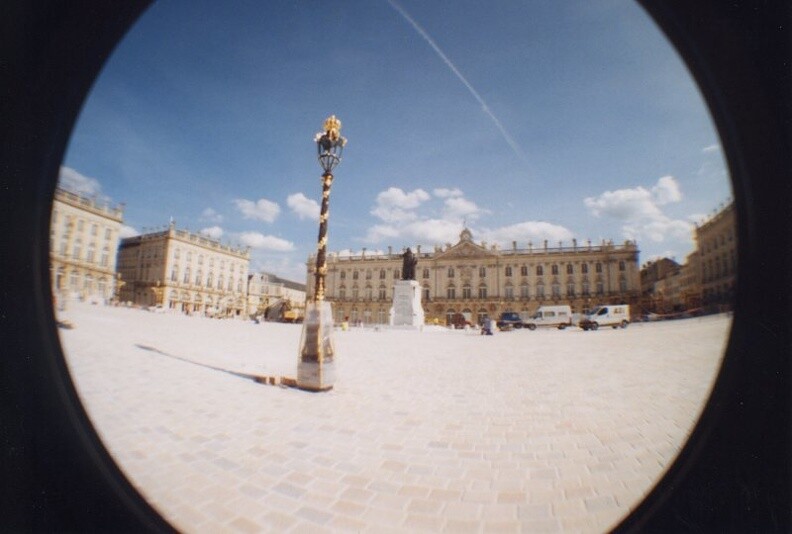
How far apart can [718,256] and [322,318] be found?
5124mm

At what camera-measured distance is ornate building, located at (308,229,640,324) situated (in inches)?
1738

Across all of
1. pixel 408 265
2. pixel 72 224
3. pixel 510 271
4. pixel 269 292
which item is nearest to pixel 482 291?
pixel 510 271

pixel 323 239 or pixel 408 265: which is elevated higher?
pixel 408 265

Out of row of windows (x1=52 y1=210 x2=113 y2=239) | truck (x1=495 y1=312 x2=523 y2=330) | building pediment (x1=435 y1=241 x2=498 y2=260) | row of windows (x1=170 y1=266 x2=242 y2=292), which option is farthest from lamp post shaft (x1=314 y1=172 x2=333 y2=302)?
building pediment (x1=435 y1=241 x2=498 y2=260)

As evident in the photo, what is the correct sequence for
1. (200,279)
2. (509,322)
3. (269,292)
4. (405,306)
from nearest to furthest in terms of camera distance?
(200,279)
(405,306)
(509,322)
(269,292)

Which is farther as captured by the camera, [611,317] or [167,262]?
[611,317]

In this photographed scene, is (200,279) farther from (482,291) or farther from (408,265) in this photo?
(482,291)

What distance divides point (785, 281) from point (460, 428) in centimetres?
313

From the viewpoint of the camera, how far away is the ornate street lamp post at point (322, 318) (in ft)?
16.8

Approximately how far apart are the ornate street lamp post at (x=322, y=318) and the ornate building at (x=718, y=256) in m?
4.73

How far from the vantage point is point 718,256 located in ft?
4.25

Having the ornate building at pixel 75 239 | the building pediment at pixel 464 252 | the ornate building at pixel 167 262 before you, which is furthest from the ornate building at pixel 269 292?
the ornate building at pixel 75 239

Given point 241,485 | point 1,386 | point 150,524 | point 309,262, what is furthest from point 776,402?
point 309,262

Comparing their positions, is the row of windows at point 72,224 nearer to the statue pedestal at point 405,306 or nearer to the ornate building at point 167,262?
the ornate building at point 167,262
